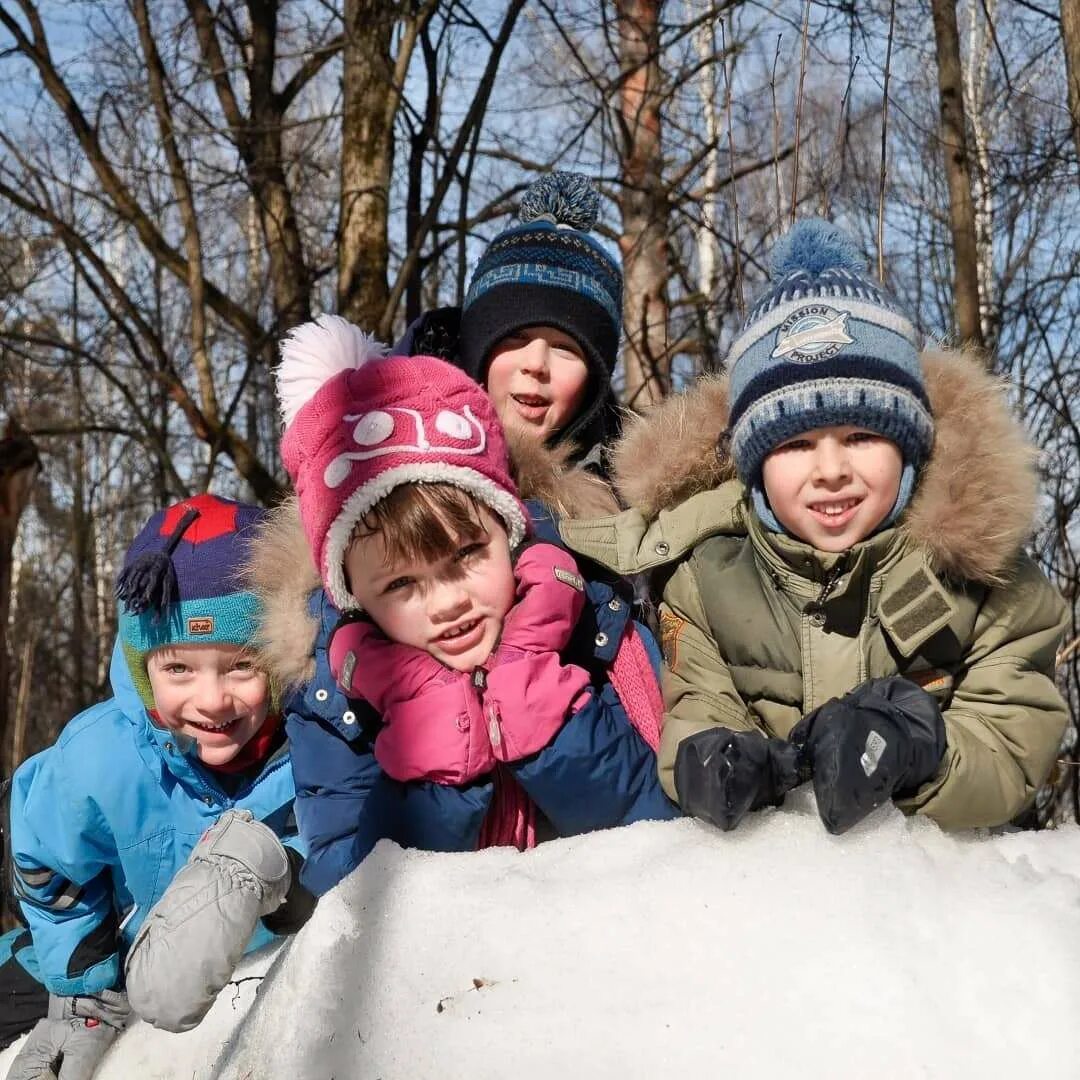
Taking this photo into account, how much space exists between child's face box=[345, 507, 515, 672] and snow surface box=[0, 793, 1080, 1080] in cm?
37

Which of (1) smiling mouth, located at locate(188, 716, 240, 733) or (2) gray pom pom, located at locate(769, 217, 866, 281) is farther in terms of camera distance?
(1) smiling mouth, located at locate(188, 716, 240, 733)

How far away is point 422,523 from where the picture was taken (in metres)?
1.90

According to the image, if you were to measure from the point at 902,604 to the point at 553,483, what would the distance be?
2.39ft

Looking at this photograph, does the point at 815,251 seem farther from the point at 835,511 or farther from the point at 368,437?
the point at 368,437

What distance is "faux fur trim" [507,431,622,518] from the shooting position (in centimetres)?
213

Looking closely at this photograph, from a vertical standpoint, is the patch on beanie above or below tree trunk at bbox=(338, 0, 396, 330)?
below

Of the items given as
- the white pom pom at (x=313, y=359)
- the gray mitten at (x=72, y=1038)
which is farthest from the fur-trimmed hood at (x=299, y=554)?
the gray mitten at (x=72, y=1038)

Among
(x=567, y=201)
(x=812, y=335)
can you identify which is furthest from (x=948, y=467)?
(x=567, y=201)

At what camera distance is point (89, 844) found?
2371 mm

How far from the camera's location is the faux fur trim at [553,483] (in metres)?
2.13

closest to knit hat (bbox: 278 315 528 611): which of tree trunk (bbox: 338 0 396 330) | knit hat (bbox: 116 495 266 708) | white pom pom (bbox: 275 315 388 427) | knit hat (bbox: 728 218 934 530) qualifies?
white pom pom (bbox: 275 315 388 427)

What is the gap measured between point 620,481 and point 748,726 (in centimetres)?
52

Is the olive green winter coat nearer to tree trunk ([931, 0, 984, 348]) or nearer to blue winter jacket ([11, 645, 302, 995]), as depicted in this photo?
blue winter jacket ([11, 645, 302, 995])

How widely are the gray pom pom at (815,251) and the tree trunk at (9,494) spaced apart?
4.86 m
